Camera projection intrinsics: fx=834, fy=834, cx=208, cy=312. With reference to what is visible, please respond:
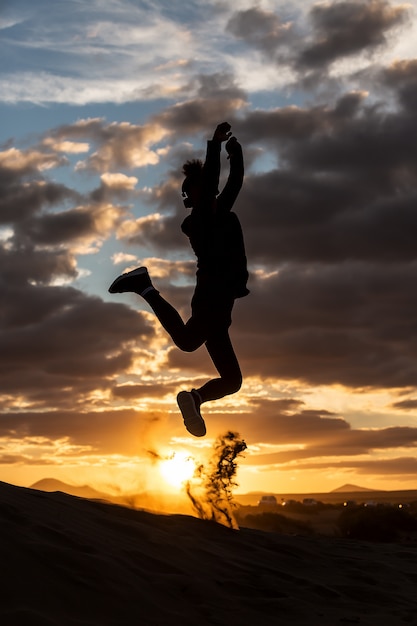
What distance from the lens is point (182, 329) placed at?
689 cm

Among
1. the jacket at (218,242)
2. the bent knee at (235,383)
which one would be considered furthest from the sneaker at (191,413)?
the jacket at (218,242)

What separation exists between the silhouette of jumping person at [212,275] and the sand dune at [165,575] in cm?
134

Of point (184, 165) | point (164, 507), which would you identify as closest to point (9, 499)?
point (184, 165)

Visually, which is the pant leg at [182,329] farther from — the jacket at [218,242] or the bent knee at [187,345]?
the jacket at [218,242]

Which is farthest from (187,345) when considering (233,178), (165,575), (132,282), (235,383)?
(165,575)

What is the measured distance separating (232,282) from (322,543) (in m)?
5.75

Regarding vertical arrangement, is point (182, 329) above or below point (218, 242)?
below

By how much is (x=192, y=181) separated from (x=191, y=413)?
1940mm

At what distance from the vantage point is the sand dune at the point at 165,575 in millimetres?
5926

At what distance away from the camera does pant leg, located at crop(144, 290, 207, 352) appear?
686 centimetres

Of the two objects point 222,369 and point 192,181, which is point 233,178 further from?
point 222,369

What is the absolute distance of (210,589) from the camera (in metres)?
7.11

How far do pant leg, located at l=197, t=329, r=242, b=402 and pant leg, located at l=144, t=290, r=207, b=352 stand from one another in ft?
0.44

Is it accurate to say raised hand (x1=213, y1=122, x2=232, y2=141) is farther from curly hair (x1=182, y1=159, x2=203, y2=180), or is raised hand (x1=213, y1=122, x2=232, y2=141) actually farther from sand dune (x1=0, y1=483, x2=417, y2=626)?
sand dune (x1=0, y1=483, x2=417, y2=626)
